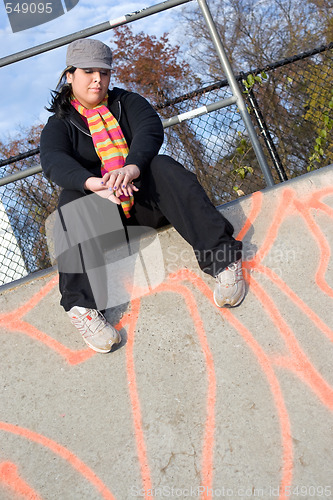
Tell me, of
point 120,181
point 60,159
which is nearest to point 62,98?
point 60,159

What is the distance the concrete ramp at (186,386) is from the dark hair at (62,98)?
33.2 inches

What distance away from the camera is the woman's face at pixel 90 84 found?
7.55 ft

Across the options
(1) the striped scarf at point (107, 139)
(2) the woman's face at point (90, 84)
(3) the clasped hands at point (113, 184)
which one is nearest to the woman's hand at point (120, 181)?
(3) the clasped hands at point (113, 184)

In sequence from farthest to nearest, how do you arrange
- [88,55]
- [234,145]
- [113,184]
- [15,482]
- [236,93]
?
[234,145] < [236,93] < [88,55] < [113,184] < [15,482]

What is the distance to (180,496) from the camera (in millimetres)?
1785

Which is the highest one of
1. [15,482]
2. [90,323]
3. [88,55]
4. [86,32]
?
[86,32]

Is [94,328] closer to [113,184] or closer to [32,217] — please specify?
[113,184]

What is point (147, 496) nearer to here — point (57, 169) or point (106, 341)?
point (106, 341)

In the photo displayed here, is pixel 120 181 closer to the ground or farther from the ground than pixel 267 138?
farther from the ground

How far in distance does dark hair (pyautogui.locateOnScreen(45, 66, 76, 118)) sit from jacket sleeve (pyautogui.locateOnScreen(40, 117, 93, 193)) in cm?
5

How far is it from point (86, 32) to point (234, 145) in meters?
1.92

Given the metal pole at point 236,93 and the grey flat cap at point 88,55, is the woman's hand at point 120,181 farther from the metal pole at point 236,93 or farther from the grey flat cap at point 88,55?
the metal pole at point 236,93

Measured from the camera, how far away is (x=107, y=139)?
232 cm

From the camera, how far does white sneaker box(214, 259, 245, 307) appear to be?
7.04 feet
